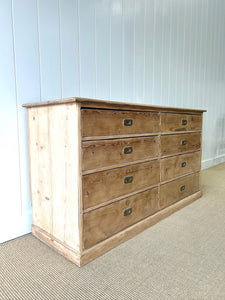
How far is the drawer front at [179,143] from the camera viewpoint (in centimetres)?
174

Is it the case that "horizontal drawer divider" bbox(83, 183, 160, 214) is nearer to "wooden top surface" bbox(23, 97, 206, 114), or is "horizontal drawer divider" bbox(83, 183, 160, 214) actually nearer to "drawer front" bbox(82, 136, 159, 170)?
"drawer front" bbox(82, 136, 159, 170)

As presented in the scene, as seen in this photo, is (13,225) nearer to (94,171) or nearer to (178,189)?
(94,171)

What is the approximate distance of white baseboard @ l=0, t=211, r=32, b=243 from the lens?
4.70 ft

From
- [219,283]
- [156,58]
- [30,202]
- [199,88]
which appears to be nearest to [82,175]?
[30,202]

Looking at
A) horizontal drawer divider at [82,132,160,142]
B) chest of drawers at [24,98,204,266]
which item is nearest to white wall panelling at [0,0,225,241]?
chest of drawers at [24,98,204,266]

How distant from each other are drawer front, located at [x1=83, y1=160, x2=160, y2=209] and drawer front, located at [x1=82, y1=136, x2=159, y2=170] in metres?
0.05

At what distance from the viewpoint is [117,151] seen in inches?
53.2

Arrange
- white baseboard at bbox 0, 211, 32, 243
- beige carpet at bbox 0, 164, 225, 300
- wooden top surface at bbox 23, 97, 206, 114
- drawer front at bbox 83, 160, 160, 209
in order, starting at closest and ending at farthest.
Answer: beige carpet at bbox 0, 164, 225, 300
wooden top surface at bbox 23, 97, 206, 114
drawer front at bbox 83, 160, 160, 209
white baseboard at bbox 0, 211, 32, 243

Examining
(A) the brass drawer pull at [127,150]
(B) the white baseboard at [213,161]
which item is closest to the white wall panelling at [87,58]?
(A) the brass drawer pull at [127,150]

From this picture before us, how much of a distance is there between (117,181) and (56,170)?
0.36 meters

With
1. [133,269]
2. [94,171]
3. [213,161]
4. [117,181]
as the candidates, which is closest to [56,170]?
[94,171]

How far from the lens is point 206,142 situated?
3.58m

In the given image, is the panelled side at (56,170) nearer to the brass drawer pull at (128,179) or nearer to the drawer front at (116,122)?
the drawer front at (116,122)

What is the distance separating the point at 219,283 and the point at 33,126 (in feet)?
4.29
